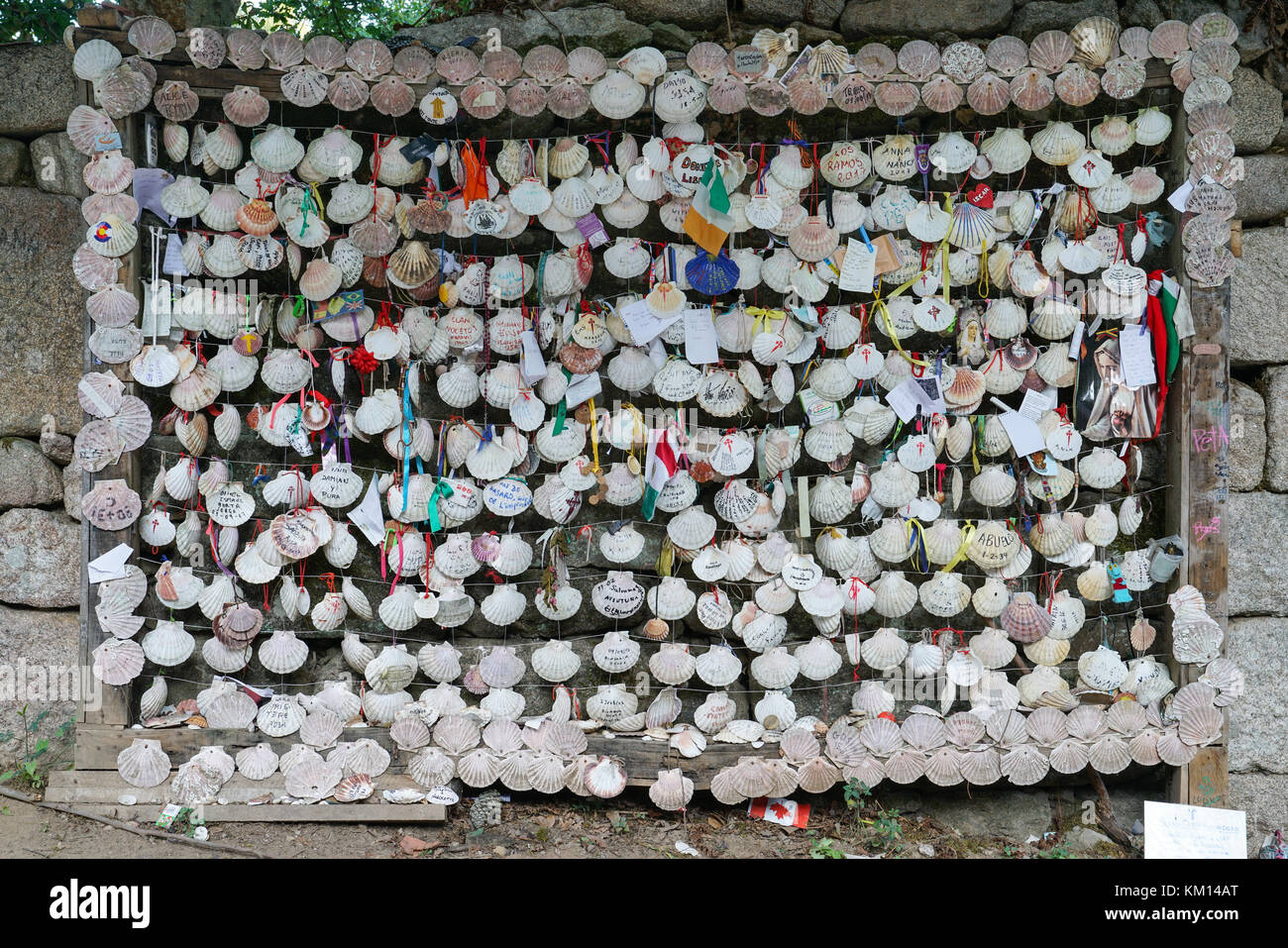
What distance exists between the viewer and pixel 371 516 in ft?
10.7

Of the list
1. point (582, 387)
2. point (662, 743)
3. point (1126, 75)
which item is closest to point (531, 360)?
point (582, 387)

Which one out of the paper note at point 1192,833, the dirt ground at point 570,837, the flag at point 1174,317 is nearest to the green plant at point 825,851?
the dirt ground at point 570,837

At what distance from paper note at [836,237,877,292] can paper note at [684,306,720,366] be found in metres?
0.47

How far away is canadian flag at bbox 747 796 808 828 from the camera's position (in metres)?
3.25

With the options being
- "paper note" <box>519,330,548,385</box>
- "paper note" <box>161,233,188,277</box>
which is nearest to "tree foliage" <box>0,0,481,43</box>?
"paper note" <box>161,233,188,277</box>

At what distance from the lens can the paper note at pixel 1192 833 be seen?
8.57 ft

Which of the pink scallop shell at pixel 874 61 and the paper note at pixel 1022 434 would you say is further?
the paper note at pixel 1022 434

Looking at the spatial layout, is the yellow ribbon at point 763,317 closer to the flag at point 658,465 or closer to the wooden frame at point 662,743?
the flag at point 658,465

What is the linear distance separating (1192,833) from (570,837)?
1.83m

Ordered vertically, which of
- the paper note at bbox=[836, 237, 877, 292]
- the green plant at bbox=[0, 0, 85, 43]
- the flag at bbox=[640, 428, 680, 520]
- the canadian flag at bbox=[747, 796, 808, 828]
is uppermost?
the green plant at bbox=[0, 0, 85, 43]

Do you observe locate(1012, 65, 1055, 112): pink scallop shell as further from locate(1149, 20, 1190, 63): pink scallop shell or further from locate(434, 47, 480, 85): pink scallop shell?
locate(434, 47, 480, 85): pink scallop shell

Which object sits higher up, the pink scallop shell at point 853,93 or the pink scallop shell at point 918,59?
the pink scallop shell at point 918,59

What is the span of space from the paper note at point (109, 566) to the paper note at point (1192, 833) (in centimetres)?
322

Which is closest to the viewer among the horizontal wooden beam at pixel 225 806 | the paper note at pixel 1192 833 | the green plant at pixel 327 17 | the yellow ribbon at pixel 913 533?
the paper note at pixel 1192 833
